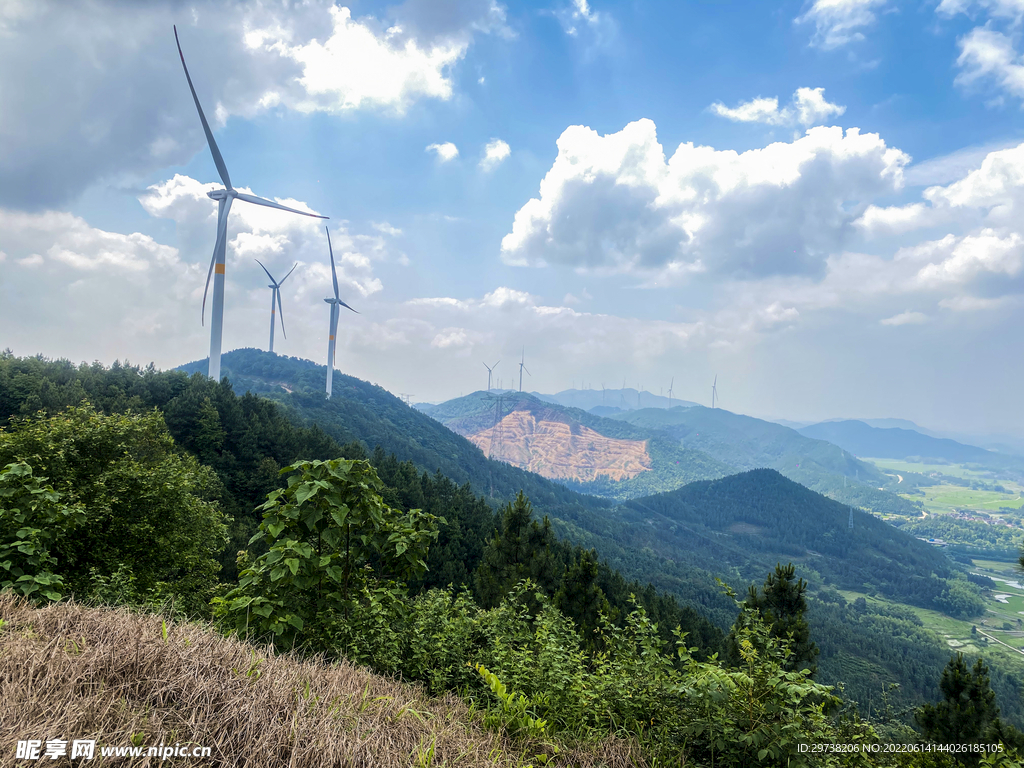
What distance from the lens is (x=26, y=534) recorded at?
263 inches

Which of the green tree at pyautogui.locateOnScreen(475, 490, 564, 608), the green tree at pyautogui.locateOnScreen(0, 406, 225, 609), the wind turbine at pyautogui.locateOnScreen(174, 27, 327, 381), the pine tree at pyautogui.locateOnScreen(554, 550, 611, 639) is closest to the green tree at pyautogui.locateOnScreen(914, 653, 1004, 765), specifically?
the pine tree at pyautogui.locateOnScreen(554, 550, 611, 639)

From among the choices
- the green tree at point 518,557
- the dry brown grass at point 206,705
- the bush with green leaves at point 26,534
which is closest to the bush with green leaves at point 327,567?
the dry brown grass at point 206,705

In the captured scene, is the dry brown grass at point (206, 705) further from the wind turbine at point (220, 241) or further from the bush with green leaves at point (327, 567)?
the wind turbine at point (220, 241)

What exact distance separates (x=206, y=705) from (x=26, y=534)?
505 centimetres

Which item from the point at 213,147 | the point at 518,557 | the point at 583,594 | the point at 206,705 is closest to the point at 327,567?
the point at 206,705

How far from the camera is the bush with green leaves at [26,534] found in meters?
6.24

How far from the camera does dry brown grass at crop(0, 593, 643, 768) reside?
362cm

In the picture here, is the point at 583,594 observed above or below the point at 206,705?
below

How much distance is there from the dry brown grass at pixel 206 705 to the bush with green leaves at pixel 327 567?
36.6 inches

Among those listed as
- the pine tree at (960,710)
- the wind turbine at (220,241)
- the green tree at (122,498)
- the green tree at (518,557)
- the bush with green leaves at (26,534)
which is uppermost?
the wind turbine at (220,241)

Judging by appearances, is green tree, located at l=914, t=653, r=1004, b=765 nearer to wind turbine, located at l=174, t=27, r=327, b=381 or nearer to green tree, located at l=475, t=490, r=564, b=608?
green tree, located at l=475, t=490, r=564, b=608

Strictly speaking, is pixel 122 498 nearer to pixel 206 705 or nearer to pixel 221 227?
pixel 206 705

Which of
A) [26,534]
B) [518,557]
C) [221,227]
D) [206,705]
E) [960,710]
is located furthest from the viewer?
[221,227]

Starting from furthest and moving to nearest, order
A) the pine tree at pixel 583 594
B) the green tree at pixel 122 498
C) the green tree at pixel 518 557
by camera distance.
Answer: the green tree at pixel 518 557, the pine tree at pixel 583 594, the green tree at pixel 122 498
